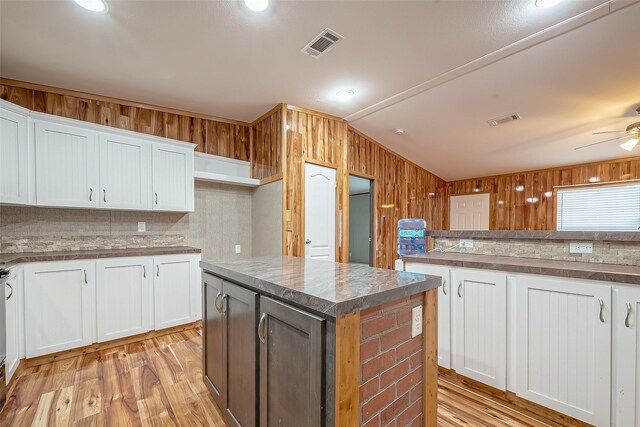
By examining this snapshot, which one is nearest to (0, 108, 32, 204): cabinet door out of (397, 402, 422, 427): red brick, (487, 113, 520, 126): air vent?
(397, 402, 422, 427): red brick

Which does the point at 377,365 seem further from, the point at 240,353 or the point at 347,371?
the point at 240,353

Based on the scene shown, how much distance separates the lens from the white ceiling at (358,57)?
2.07 m

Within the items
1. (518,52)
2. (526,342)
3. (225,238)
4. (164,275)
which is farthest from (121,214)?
(518,52)

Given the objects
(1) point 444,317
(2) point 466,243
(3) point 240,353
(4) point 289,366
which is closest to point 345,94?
(2) point 466,243

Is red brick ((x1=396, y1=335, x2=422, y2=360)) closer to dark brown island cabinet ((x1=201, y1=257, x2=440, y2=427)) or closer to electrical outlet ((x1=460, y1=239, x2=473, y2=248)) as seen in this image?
dark brown island cabinet ((x1=201, y1=257, x2=440, y2=427))

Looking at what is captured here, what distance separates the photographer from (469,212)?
6688 mm

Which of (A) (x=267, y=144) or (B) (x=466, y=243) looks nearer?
(B) (x=466, y=243)

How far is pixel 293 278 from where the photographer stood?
1292 millimetres

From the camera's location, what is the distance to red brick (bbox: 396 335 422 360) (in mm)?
1178

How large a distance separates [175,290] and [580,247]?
374cm

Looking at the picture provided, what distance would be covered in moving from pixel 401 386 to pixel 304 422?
0.44 metres

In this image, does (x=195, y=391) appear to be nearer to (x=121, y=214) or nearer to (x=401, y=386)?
(x=401, y=386)

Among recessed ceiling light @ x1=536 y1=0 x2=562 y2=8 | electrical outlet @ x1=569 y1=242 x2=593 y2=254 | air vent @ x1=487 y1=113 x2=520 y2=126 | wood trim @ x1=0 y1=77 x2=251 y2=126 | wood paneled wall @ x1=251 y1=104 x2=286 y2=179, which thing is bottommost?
electrical outlet @ x1=569 y1=242 x2=593 y2=254

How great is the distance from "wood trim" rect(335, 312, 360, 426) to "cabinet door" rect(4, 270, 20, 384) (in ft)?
8.63
